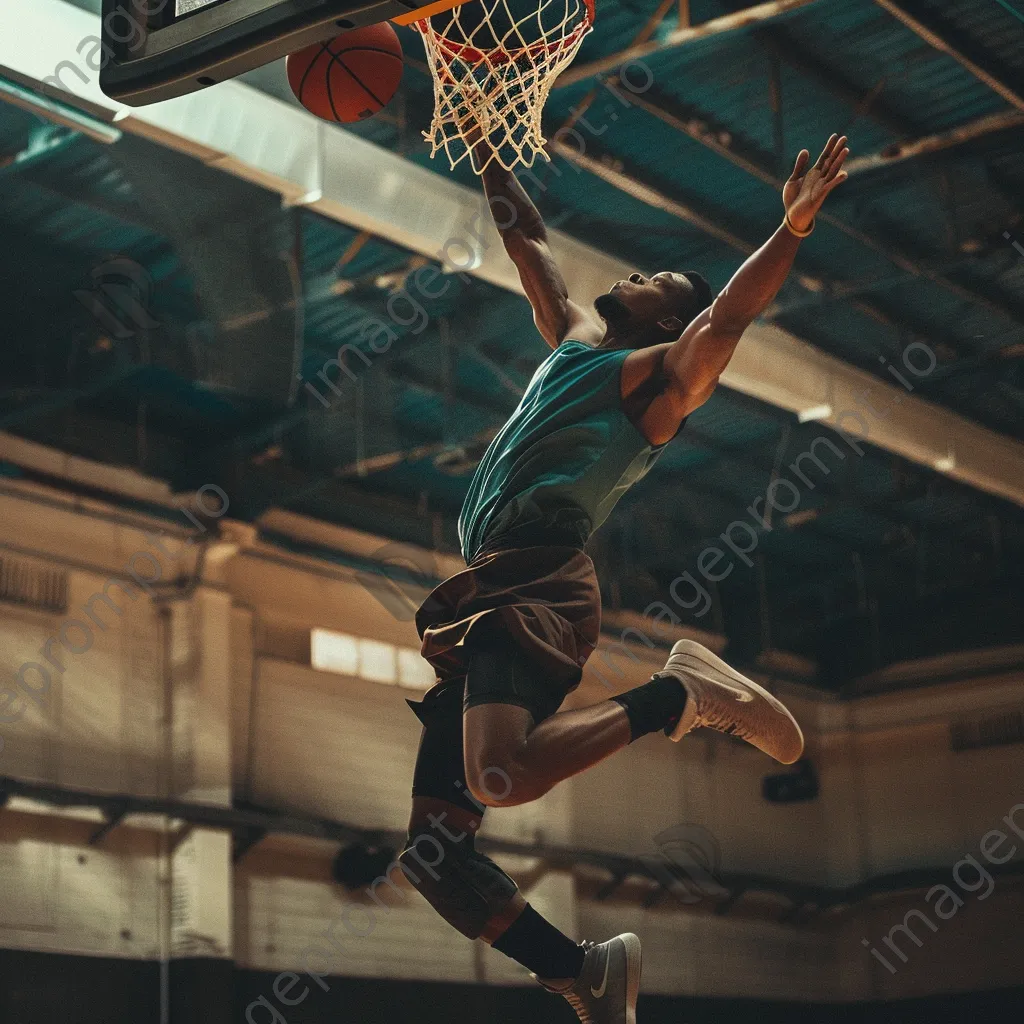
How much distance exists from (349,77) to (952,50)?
5571mm

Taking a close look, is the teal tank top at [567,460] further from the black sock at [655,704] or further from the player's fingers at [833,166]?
the player's fingers at [833,166]

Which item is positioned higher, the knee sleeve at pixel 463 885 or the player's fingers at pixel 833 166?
the player's fingers at pixel 833 166

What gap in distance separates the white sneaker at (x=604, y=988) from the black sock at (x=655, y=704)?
610 millimetres

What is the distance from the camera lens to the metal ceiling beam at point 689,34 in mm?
8406

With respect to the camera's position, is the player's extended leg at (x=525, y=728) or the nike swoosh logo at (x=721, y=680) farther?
the nike swoosh logo at (x=721, y=680)

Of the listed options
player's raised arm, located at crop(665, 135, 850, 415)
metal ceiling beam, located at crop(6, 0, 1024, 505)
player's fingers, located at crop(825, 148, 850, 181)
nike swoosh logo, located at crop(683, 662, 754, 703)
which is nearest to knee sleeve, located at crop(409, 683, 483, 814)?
nike swoosh logo, located at crop(683, 662, 754, 703)

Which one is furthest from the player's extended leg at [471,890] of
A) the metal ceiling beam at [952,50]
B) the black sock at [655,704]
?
the metal ceiling beam at [952,50]

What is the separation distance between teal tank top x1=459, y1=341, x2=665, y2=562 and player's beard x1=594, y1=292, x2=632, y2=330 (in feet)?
0.53

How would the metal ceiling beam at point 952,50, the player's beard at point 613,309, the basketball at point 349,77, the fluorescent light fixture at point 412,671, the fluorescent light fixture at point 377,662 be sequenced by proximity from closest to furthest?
the player's beard at point 613,309 < the basketball at point 349,77 < the metal ceiling beam at point 952,50 < the fluorescent light fixture at point 377,662 < the fluorescent light fixture at point 412,671

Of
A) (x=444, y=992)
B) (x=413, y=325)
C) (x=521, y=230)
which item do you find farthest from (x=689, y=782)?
(x=521, y=230)

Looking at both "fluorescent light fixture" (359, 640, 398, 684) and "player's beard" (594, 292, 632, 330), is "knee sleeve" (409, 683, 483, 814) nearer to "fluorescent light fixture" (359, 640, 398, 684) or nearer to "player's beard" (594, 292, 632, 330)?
"player's beard" (594, 292, 632, 330)

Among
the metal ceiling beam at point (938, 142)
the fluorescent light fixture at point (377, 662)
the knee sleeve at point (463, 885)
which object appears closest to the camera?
the knee sleeve at point (463, 885)

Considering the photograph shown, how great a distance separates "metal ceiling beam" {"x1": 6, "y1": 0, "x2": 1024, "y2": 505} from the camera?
7754 millimetres

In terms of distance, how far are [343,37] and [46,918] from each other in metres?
8.06
